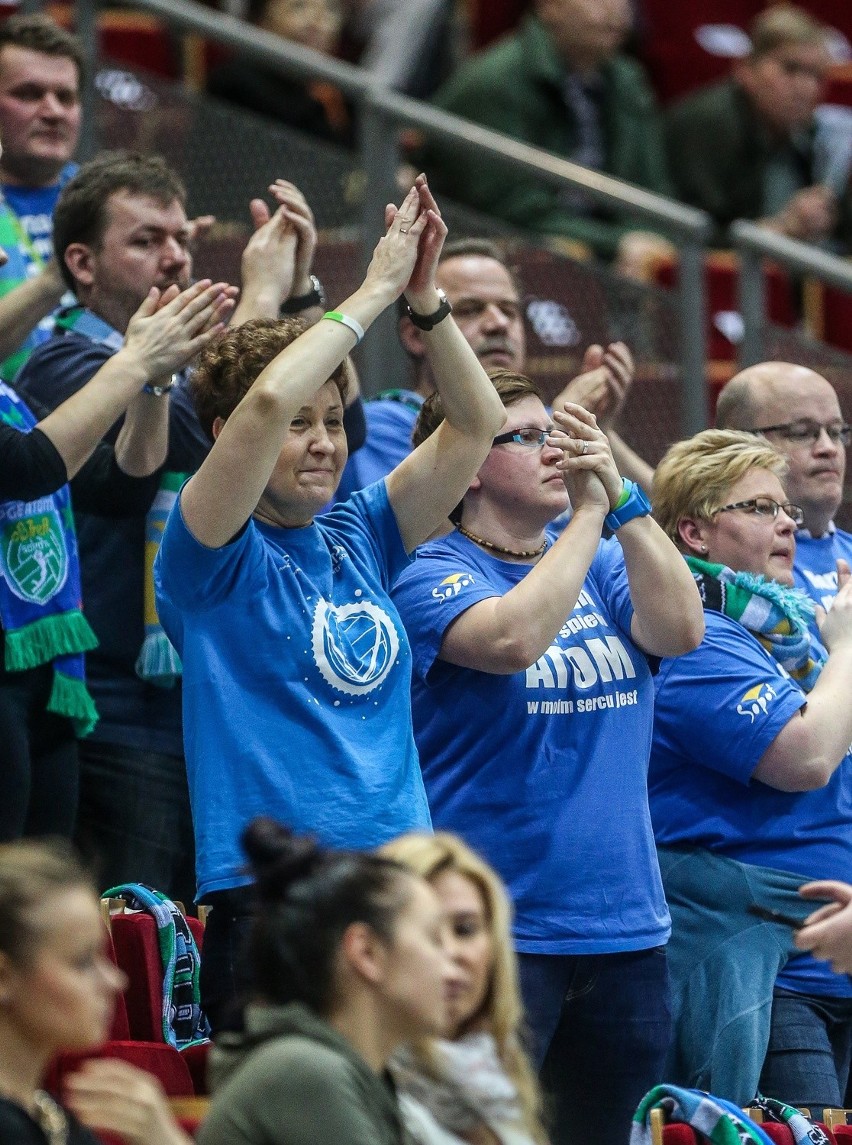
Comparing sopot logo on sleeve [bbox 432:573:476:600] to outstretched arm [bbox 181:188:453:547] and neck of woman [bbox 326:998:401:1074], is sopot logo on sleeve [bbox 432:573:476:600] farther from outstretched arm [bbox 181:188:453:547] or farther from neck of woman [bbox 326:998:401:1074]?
neck of woman [bbox 326:998:401:1074]

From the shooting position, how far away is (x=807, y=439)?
14.2ft

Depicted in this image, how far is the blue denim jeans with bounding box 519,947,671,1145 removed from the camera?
322cm

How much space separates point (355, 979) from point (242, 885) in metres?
0.66

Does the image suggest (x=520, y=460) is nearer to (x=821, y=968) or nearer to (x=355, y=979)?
(x=821, y=968)

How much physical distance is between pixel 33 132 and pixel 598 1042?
262 cm

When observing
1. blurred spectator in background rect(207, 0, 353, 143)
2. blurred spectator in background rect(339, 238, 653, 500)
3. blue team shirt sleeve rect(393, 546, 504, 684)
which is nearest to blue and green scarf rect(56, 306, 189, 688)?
blurred spectator in background rect(339, 238, 653, 500)

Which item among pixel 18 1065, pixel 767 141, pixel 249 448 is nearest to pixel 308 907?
pixel 18 1065

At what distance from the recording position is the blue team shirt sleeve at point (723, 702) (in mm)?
3596

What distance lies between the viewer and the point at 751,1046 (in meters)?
3.52

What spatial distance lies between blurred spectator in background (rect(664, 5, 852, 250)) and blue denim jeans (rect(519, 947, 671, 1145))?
13.7 ft

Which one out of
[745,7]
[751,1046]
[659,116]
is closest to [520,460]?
[751,1046]

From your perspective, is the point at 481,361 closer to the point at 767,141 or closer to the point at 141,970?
the point at 141,970

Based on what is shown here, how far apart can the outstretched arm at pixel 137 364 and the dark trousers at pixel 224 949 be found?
0.96 m

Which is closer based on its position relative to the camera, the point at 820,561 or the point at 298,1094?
the point at 298,1094
